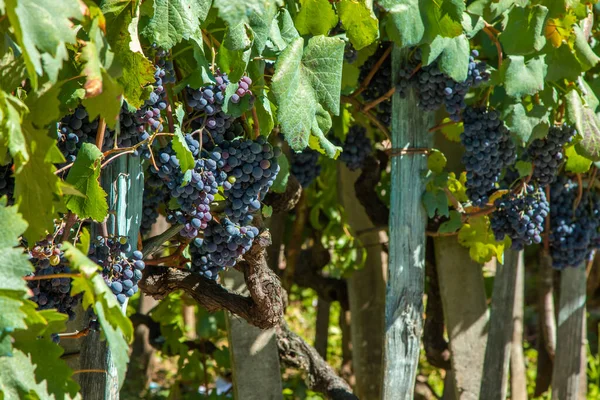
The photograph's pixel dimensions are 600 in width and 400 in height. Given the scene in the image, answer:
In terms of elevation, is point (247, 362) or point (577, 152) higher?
point (577, 152)

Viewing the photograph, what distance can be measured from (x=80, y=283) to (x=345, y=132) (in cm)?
161

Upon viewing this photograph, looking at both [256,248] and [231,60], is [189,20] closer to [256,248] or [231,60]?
[231,60]

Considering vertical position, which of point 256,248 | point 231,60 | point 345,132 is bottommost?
point 256,248

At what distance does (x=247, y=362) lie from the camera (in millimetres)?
2434

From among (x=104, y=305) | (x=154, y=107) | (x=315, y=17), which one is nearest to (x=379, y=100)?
(x=315, y=17)

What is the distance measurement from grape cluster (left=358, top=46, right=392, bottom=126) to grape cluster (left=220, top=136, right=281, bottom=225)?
0.80 metres

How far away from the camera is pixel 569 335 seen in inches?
124

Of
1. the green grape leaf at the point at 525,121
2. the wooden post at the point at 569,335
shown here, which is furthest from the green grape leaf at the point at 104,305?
the wooden post at the point at 569,335

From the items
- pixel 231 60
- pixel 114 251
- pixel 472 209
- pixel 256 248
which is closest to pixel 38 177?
pixel 114 251

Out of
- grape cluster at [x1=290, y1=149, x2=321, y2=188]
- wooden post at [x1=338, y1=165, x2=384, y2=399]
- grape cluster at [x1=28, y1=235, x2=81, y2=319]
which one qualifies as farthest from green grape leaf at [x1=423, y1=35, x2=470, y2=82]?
wooden post at [x1=338, y1=165, x2=384, y2=399]

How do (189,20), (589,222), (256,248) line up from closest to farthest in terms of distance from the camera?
(189,20), (256,248), (589,222)

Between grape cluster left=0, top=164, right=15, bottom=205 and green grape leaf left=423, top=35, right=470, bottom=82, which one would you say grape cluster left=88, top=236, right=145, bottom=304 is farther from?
green grape leaf left=423, top=35, right=470, bottom=82

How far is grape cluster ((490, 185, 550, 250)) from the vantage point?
2279 millimetres

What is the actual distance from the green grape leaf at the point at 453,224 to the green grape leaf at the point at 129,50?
1.29 metres
